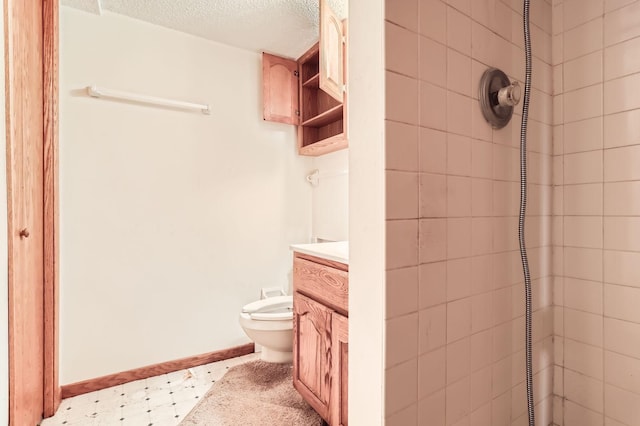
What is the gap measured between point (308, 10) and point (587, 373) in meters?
2.17

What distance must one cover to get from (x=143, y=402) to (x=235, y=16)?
2264 mm

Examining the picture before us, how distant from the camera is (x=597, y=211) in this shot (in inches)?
40.3

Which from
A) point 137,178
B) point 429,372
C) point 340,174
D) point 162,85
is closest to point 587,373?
point 429,372

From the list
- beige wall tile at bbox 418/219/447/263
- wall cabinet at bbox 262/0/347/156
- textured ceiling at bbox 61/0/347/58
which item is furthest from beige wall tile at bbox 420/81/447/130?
textured ceiling at bbox 61/0/347/58

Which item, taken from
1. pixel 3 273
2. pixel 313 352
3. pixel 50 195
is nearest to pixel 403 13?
pixel 313 352

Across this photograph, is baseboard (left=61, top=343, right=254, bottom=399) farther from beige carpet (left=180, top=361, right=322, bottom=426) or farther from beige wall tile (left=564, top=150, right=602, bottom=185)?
beige wall tile (left=564, top=150, right=602, bottom=185)

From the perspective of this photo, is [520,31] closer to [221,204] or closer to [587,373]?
[587,373]

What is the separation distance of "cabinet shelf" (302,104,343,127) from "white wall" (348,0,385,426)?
1298mm

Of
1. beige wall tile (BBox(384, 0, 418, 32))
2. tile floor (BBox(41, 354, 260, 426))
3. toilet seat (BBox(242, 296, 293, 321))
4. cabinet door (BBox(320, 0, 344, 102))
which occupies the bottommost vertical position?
tile floor (BBox(41, 354, 260, 426))

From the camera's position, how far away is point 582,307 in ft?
3.50

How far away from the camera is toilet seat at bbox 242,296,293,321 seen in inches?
70.8

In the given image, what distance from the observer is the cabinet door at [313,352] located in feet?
4.28

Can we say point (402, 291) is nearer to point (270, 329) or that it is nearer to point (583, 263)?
point (583, 263)

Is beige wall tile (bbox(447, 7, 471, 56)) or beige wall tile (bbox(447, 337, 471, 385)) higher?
beige wall tile (bbox(447, 7, 471, 56))
